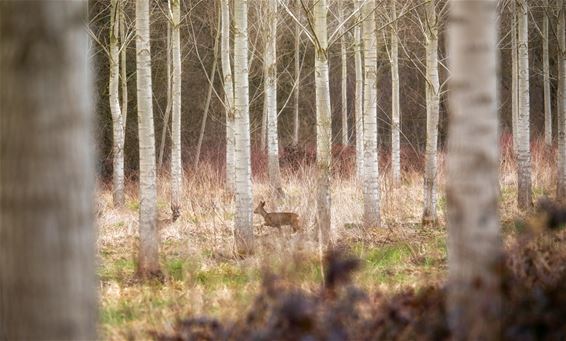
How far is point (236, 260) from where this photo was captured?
1023cm

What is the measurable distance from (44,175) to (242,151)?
7.56m

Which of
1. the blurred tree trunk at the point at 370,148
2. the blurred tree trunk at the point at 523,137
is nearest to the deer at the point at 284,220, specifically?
the blurred tree trunk at the point at 370,148

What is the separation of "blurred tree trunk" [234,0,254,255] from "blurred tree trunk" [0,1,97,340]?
288 inches

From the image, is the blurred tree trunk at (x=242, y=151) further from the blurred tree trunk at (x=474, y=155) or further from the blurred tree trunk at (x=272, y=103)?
the blurred tree trunk at (x=474, y=155)

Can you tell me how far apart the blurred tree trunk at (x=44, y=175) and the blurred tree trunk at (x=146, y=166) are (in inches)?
236

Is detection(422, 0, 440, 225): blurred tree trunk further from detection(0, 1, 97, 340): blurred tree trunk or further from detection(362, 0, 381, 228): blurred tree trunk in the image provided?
detection(0, 1, 97, 340): blurred tree trunk

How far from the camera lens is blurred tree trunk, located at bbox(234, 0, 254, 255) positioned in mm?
10664

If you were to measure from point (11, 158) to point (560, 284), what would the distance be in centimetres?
277

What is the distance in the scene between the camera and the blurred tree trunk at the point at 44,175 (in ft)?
10.3

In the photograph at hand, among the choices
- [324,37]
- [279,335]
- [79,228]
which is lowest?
[279,335]

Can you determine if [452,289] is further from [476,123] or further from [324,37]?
[324,37]

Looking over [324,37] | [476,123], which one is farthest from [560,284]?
[324,37]

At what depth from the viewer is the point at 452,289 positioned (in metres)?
4.04

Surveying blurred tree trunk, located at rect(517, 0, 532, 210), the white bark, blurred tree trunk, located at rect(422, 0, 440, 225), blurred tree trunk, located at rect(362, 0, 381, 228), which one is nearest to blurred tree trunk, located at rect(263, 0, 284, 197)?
the white bark
